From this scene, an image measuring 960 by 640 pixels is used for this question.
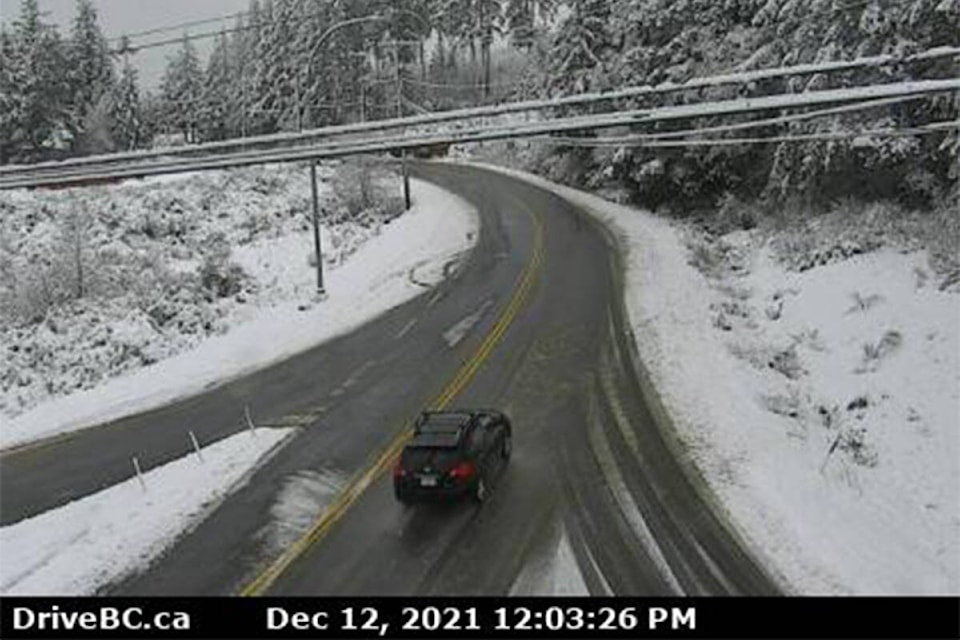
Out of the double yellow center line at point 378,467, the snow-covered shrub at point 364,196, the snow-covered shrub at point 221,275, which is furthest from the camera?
the snow-covered shrub at point 364,196

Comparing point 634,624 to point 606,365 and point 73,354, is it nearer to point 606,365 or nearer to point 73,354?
point 606,365

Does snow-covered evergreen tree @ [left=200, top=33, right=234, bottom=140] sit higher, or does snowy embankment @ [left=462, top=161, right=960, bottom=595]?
snow-covered evergreen tree @ [left=200, top=33, right=234, bottom=140]

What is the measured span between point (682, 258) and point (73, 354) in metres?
19.4

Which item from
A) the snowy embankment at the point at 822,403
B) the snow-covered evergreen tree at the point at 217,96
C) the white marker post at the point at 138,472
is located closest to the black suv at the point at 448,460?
the snowy embankment at the point at 822,403

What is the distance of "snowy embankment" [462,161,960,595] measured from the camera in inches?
645

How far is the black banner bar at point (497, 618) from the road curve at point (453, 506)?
44 cm

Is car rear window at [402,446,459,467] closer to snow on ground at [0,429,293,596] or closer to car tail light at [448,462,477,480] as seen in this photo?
car tail light at [448,462,477,480]

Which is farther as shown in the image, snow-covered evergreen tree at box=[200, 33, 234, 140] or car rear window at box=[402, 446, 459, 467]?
snow-covered evergreen tree at box=[200, 33, 234, 140]

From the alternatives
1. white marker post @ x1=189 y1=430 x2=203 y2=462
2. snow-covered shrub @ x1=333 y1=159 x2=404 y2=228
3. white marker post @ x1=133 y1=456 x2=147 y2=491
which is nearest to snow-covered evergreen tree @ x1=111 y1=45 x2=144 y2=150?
snow-covered shrub @ x1=333 y1=159 x2=404 y2=228

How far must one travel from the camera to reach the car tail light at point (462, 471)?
17.8 metres

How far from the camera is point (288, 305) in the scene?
3650 centimetres

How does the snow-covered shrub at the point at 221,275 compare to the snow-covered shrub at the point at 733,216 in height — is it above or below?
below

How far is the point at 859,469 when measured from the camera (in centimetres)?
2011

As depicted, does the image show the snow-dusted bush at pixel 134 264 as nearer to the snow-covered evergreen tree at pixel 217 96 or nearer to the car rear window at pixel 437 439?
the car rear window at pixel 437 439
